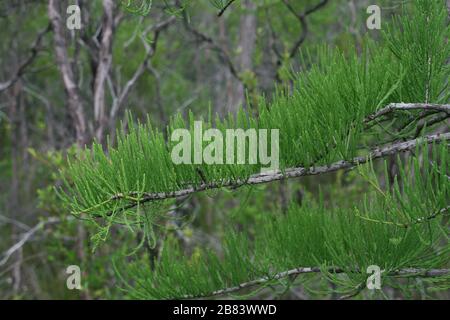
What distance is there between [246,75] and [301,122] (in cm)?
182

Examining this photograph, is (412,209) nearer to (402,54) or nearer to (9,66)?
(402,54)

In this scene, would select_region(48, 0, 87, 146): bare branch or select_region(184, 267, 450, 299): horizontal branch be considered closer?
select_region(184, 267, 450, 299): horizontal branch

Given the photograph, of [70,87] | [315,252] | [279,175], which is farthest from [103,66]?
[279,175]

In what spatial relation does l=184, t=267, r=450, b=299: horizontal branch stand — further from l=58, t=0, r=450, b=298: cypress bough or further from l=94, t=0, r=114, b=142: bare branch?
l=94, t=0, r=114, b=142: bare branch

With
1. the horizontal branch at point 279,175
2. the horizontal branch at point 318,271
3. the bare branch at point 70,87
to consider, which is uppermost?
the bare branch at point 70,87

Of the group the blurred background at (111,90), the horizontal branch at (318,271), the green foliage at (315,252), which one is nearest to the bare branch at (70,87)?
the blurred background at (111,90)

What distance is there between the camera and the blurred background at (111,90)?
230 centimetres

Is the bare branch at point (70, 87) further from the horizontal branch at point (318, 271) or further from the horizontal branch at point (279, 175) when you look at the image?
the horizontal branch at point (279, 175)

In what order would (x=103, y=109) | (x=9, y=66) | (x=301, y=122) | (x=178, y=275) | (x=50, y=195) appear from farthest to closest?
1. (x=9, y=66)
2. (x=50, y=195)
3. (x=103, y=109)
4. (x=178, y=275)
5. (x=301, y=122)

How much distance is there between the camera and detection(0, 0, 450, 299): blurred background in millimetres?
2297

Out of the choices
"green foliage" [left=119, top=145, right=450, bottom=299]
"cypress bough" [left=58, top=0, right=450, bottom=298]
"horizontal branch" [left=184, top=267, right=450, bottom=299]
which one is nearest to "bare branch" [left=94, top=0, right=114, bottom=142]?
"green foliage" [left=119, top=145, right=450, bottom=299]

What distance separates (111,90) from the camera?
8.16 ft
